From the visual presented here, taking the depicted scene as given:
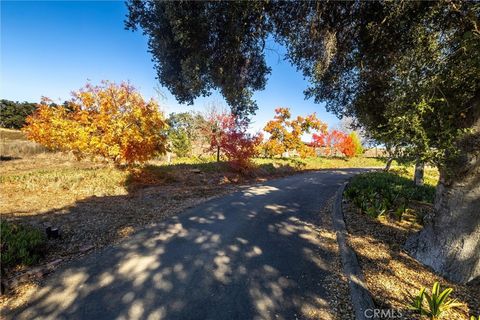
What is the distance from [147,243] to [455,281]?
5747 millimetres

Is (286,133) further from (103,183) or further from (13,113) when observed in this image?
(13,113)

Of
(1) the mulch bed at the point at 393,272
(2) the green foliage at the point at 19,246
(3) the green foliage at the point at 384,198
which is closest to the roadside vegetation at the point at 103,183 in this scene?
(2) the green foliage at the point at 19,246

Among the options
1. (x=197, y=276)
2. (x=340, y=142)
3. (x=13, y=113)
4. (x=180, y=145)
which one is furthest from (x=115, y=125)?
(x=13, y=113)

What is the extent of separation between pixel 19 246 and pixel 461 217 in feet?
25.3

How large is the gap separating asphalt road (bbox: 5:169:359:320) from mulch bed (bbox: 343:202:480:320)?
72 cm

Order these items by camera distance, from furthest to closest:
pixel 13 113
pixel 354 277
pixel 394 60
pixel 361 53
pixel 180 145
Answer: pixel 13 113, pixel 180 145, pixel 361 53, pixel 394 60, pixel 354 277

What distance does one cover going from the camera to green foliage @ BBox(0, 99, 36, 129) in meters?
42.1

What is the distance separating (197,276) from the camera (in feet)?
12.9

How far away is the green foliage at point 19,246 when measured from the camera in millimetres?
3992

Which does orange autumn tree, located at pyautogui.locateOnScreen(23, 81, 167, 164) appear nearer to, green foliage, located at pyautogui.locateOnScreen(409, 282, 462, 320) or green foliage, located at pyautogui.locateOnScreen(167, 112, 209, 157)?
green foliage, located at pyautogui.locateOnScreen(409, 282, 462, 320)

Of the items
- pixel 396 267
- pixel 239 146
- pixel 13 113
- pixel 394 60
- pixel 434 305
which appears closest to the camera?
pixel 434 305

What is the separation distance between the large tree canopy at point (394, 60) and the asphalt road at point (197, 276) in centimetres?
228

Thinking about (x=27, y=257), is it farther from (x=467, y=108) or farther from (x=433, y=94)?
Answer: (x=467, y=108)

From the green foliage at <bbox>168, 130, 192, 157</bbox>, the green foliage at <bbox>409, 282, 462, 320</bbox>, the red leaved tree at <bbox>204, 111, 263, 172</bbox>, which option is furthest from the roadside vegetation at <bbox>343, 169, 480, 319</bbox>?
the green foliage at <bbox>168, 130, 192, 157</bbox>
